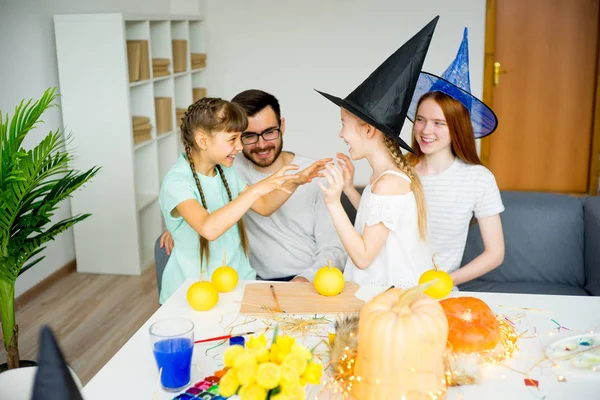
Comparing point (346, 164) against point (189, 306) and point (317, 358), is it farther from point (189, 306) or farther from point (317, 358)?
point (317, 358)

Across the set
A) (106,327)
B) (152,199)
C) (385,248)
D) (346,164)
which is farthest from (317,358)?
(152,199)

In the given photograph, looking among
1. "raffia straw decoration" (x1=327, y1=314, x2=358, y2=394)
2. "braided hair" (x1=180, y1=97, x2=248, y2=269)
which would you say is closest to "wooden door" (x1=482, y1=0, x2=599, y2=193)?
"braided hair" (x1=180, y1=97, x2=248, y2=269)

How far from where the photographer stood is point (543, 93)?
559cm

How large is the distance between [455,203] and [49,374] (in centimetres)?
178

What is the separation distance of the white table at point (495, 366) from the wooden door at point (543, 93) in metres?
4.15

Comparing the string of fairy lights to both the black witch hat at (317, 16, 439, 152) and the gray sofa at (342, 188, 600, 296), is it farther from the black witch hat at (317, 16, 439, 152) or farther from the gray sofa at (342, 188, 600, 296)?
A: the gray sofa at (342, 188, 600, 296)

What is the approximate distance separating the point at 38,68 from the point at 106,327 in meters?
1.53

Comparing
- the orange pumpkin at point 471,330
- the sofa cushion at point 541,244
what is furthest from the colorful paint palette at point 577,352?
the sofa cushion at point 541,244

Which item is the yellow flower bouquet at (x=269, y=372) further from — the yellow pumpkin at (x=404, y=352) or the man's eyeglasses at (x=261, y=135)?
the man's eyeglasses at (x=261, y=135)

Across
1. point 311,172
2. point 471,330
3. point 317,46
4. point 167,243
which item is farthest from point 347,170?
point 317,46

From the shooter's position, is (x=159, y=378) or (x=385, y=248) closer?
(x=159, y=378)

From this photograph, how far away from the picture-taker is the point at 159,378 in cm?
136

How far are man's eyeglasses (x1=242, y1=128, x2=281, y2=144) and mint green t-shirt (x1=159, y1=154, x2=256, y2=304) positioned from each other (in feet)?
0.67

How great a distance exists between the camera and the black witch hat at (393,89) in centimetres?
182
